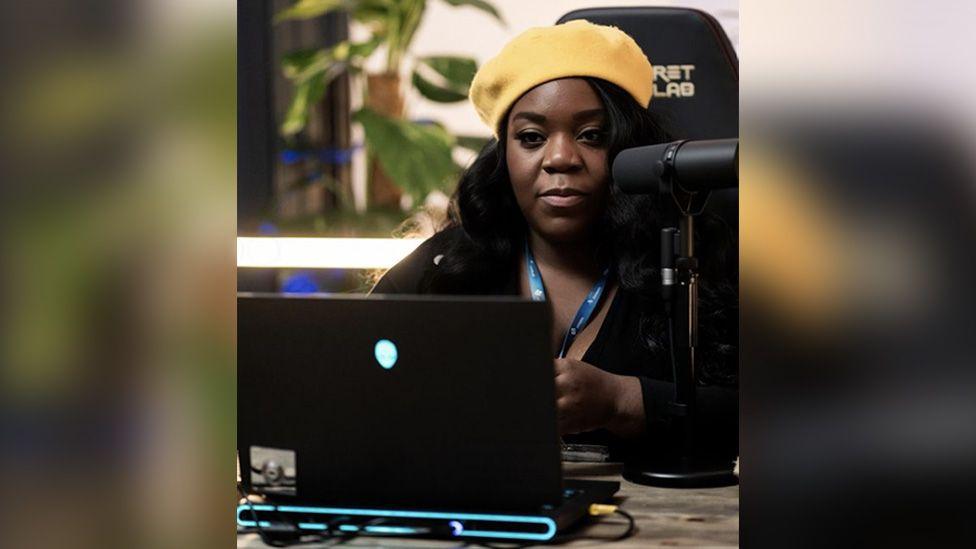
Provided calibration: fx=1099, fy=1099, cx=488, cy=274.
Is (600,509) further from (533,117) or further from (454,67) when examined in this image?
(454,67)

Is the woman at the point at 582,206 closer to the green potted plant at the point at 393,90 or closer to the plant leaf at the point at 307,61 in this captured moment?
the green potted plant at the point at 393,90

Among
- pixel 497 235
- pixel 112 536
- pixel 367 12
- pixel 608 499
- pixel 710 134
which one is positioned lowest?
pixel 608 499

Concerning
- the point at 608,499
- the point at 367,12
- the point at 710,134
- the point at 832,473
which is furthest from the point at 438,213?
the point at 832,473

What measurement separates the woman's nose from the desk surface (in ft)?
1.98

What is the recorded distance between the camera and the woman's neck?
1.77 meters

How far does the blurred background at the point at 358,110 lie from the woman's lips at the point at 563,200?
1.01 meters

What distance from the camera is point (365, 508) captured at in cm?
103

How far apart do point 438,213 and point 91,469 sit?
5.83ft

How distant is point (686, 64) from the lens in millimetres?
1821

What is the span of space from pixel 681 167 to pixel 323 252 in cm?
101

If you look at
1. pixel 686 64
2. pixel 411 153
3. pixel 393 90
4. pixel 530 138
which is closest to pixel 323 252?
pixel 530 138

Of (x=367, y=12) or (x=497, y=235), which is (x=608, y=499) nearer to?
(x=497, y=235)

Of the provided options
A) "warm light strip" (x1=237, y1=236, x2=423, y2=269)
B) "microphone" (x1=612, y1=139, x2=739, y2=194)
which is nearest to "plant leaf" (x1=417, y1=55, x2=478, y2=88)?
"warm light strip" (x1=237, y1=236, x2=423, y2=269)

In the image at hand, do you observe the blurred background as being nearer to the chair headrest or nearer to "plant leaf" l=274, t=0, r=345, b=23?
"plant leaf" l=274, t=0, r=345, b=23
